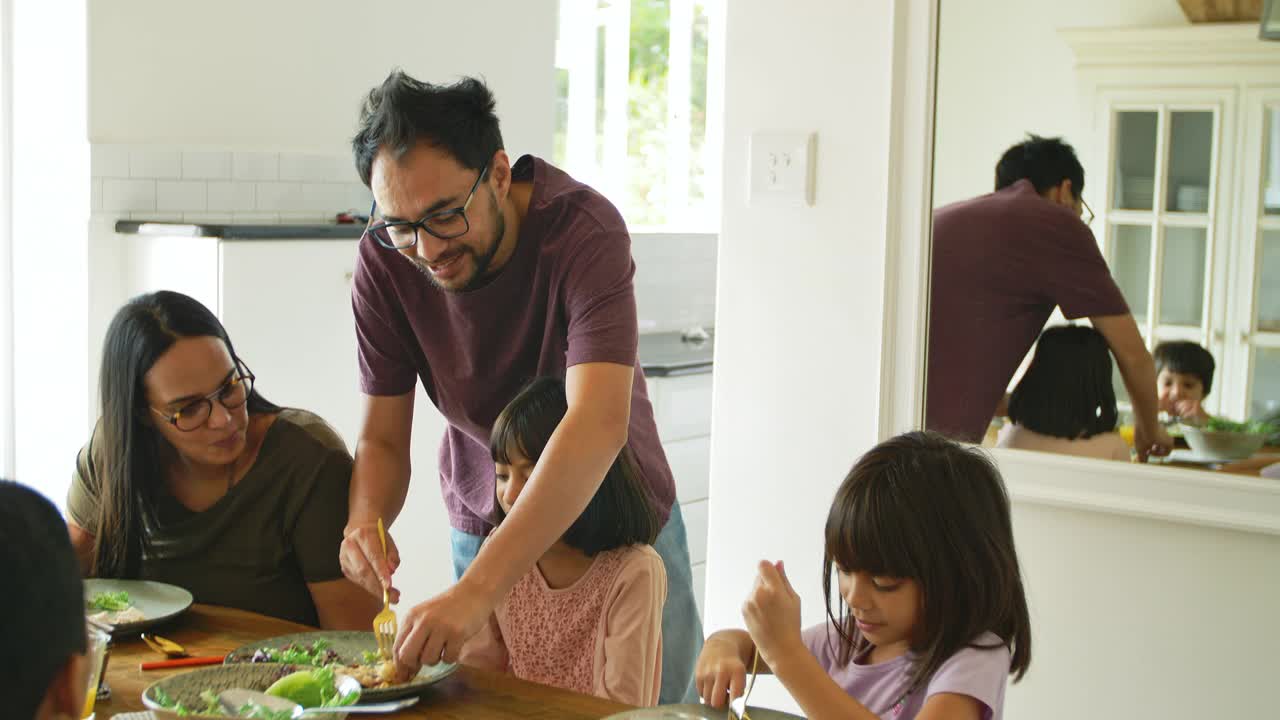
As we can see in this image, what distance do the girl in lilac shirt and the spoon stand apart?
36cm

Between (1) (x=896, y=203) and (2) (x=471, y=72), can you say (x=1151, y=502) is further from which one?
(2) (x=471, y=72)

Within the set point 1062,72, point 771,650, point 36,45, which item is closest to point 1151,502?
point 1062,72

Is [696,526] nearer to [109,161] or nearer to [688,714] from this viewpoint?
[109,161]

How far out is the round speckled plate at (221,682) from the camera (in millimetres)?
1411

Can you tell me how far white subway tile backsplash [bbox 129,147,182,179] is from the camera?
3.24 metres

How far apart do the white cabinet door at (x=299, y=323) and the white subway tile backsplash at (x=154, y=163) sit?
37cm

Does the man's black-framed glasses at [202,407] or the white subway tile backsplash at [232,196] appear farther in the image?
the white subway tile backsplash at [232,196]

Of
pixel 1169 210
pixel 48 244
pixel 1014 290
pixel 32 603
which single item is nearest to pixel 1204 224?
Result: pixel 1169 210

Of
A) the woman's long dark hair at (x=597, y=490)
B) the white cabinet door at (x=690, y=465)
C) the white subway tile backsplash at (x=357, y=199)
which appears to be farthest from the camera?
the white cabinet door at (x=690, y=465)

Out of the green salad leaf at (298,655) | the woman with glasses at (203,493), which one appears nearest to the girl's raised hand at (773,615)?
the green salad leaf at (298,655)

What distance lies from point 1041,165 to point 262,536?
1.46 metres

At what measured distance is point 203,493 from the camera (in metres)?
1.99

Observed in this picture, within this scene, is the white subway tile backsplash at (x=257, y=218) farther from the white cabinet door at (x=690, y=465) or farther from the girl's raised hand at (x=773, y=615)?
the girl's raised hand at (x=773, y=615)

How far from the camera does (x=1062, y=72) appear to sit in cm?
236
